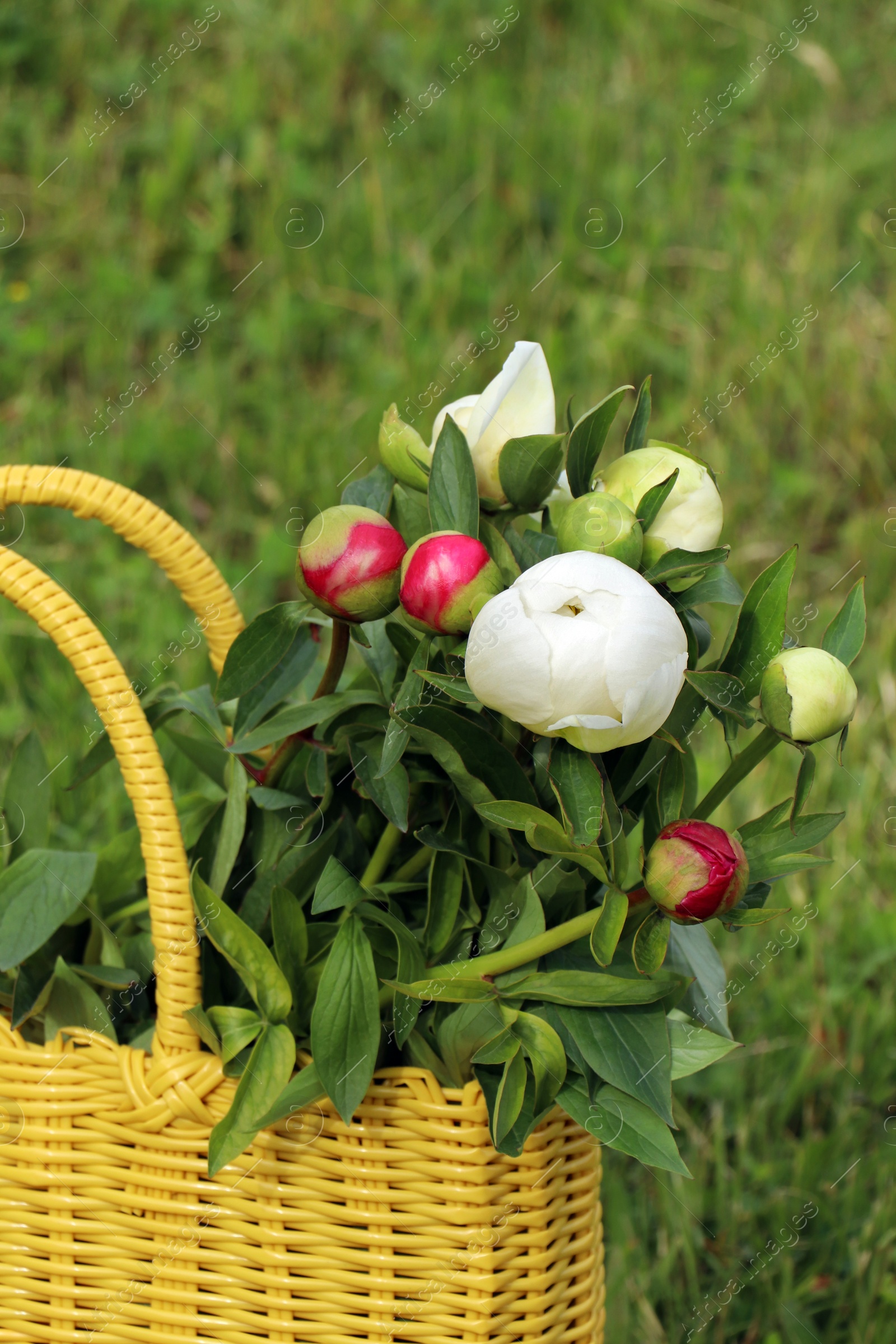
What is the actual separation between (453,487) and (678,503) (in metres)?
0.10

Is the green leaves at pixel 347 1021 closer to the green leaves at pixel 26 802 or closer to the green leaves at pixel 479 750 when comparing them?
the green leaves at pixel 479 750

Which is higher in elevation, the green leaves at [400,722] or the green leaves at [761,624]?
the green leaves at [400,722]

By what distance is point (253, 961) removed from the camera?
1.99ft

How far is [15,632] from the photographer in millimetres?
1409

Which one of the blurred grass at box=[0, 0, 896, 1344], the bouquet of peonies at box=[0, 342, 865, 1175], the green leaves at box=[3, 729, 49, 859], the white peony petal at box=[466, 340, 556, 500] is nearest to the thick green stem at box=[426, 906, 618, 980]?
Result: the bouquet of peonies at box=[0, 342, 865, 1175]

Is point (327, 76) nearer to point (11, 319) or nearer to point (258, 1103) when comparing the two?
point (11, 319)

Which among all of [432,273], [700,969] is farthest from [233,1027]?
[432,273]

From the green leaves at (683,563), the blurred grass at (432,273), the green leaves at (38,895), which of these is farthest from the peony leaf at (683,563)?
the blurred grass at (432,273)

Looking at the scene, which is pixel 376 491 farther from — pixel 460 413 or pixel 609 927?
pixel 609 927

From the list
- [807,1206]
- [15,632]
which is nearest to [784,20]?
[15,632]

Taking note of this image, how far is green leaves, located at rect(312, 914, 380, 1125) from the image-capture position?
57 cm

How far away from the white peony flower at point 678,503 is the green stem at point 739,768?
91 mm

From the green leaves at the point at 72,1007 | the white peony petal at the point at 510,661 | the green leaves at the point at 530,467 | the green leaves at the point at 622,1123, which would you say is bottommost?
the green leaves at the point at 622,1123

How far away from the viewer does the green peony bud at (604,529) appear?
529mm
